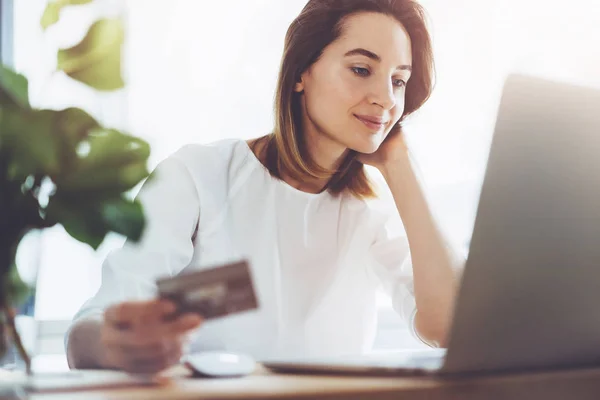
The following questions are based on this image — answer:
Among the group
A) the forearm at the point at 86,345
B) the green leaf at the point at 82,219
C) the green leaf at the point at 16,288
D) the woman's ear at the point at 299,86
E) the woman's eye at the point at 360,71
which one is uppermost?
the woman's eye at the point at 360,71

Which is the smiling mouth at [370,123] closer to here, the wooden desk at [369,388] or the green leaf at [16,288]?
the wooden desk at [369,388]

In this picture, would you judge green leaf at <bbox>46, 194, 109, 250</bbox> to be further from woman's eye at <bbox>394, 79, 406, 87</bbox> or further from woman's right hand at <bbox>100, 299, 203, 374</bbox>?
woman's eye at <bbox>394, 79, 406, 87</bbox>

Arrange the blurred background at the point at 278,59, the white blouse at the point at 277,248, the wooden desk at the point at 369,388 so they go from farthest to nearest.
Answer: the blurred background at the point at 278,59, the white blouse at the point at 277,248, the wooden desk at the point at 369,388

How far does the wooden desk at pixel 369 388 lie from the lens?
1.56ft

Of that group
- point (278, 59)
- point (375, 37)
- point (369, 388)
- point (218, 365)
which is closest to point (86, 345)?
point (218, 365)

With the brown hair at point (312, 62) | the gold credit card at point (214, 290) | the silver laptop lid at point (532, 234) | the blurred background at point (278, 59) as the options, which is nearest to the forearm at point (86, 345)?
the gold credit card at point (214, 290)

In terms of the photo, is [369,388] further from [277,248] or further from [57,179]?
[277,248]

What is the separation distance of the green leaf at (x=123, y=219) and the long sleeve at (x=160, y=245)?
49 centimetres

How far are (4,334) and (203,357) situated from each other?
225 mm

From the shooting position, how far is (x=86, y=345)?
894 mm

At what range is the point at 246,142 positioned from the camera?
152cm

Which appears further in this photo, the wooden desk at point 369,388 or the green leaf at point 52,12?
the green leaf at point 52,12

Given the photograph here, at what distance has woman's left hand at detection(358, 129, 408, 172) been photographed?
150 centimetres

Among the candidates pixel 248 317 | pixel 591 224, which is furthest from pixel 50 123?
pixel 248 317
